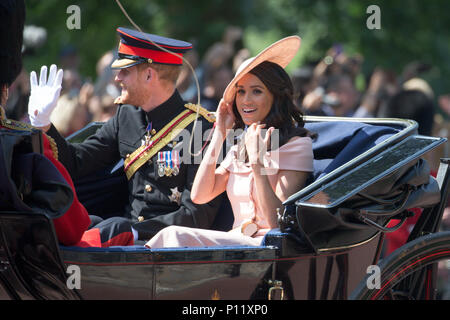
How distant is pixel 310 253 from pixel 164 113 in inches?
59.2

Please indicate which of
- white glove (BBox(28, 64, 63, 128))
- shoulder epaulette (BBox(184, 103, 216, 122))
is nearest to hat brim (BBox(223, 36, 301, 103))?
shoulder epaulette (BBox(184, 103, 216, 122))

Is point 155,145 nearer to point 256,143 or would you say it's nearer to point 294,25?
point 256,143

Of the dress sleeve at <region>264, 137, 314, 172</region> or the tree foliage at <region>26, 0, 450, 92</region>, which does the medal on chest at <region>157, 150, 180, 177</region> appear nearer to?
the dress sleeve at <region>264, 137, 314, 172</region>

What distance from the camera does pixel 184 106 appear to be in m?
4.51

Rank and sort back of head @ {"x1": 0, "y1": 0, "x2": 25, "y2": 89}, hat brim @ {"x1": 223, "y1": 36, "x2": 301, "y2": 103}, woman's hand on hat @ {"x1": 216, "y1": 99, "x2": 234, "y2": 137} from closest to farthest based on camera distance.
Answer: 1. back of head @ {"x1": 0, "y1": 0, "x2": 25, "y2": 89}
2. hat brim @ {"x1": 223, "y1": 36, "x2": 301, "y2": 103}
3. woman's hand on hat @ {"x1": 216, "y1": 99, "x2": 234, "y2": 137}

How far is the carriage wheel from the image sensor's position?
3369 mm

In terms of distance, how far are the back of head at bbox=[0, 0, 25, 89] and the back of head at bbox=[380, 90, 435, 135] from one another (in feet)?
14.9

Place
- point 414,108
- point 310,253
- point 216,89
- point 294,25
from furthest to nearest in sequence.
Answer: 1. point 294,25
2. point 216,89
3. point 414,108
4. point 310,253

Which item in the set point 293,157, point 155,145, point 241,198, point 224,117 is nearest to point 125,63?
point 155,145

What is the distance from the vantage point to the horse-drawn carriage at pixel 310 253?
296 cm

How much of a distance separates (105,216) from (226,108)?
107 cm

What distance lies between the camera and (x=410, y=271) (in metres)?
3.54
